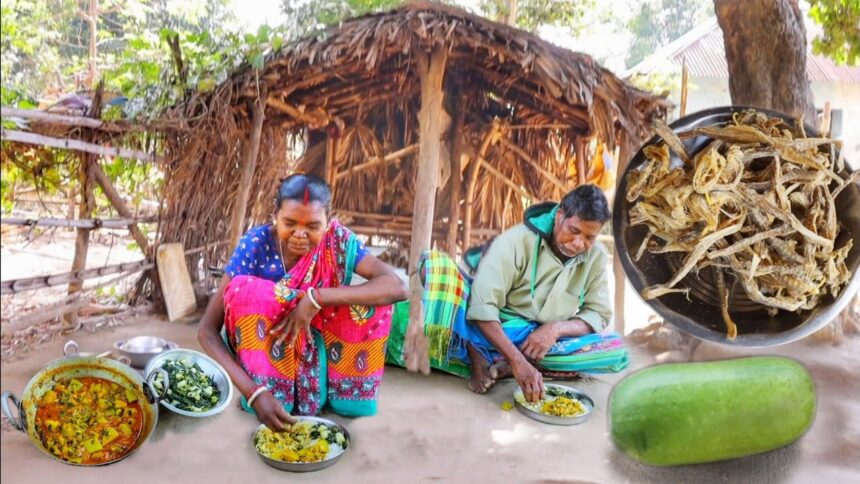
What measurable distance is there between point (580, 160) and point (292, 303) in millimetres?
963

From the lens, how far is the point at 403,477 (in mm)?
1774

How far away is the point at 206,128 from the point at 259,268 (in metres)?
A: 0.42

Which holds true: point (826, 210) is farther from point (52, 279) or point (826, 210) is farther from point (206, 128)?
point (52, 279)

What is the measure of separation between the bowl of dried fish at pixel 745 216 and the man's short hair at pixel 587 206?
0.04 metres

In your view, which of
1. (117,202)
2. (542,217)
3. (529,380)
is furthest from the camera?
(529,380)

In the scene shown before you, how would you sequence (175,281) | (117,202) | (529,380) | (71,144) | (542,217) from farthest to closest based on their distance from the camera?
(529,380), (542,217), (175,281), (117,202), (71,144)

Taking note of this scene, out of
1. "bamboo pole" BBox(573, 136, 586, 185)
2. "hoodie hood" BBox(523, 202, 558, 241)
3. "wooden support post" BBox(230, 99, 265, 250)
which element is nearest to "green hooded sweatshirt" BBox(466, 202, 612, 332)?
"hoodie hood" BBox(523, 202, 558, 241)

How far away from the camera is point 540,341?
1877 mm

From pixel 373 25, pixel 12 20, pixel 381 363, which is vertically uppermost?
pixel 373 25

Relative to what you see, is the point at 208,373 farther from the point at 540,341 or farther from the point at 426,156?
the point at 540,341

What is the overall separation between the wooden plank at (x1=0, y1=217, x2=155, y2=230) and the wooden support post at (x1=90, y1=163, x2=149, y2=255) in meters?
0.01

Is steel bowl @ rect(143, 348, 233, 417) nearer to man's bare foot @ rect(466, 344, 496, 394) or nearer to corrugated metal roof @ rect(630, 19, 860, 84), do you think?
man's bare foot @ rect(466, 344, 496, 394)

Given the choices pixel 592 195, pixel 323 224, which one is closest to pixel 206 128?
pixel 323 224

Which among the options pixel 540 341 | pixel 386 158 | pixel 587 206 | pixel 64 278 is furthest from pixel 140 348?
pixel 587 206
